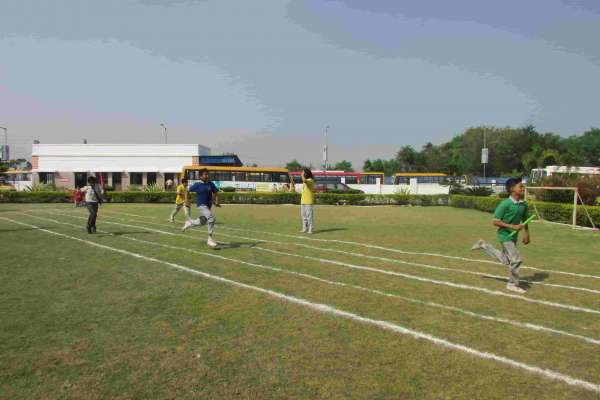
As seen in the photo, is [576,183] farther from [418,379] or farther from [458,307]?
[418,379]

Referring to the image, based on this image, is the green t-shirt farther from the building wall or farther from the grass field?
the building wall

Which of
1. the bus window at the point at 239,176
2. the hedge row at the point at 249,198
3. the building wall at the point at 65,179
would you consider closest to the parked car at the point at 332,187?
the hedge row at the point at 249,198

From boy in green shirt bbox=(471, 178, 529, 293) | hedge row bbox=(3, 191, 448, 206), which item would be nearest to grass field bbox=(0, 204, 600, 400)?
boy in green shirt bbox=(471, 178, 529, 293)

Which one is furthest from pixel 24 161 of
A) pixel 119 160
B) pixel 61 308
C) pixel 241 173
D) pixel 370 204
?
pixel 61 308

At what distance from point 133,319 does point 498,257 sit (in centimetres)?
516

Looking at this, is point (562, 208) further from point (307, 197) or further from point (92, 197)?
point (92, 197)

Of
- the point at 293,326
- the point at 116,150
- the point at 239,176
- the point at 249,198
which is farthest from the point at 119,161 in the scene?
the point at 293,326

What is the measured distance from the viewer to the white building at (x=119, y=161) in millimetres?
48375

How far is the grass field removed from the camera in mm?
3240

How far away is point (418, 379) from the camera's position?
10.8ft

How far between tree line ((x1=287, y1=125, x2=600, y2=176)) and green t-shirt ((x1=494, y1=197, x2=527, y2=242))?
5392 centimetres

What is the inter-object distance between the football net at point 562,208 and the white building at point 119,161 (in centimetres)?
3796

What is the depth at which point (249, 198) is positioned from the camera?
103 ft

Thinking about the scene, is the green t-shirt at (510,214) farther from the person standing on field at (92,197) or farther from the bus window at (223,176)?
the bus window at (223,176)
